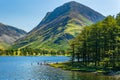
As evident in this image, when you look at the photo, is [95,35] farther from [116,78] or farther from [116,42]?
[116,78]

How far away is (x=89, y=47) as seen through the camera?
141 m

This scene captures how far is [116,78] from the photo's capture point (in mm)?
Answer: 90688

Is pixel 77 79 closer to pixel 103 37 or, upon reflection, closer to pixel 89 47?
pixel 103 37

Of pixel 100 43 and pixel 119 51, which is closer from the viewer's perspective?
pixel 119 51

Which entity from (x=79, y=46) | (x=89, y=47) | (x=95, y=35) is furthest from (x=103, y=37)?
(x=79, y=46)

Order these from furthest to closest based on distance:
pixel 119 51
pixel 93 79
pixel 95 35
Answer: pixel 95 35
pixel 119 51
pixel 93 79

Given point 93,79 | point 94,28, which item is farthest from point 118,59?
point 93,79

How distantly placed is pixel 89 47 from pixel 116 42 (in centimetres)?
2458

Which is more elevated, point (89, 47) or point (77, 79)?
point (89, 47)

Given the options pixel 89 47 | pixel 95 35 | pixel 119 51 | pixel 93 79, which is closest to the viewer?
pixel 93 79

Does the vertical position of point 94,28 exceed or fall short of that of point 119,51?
it exceeds it

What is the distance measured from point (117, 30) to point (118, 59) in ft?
41.8

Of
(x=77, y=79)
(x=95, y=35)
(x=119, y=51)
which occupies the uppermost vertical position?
(x=95, y=35)

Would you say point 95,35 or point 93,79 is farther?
point 95,35
